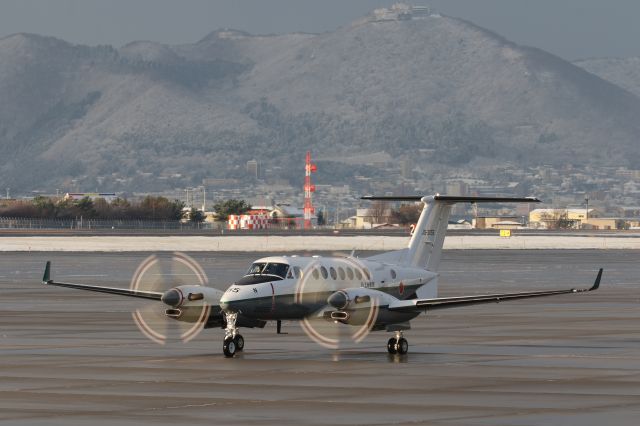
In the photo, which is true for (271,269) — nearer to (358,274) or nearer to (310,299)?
(310,299)

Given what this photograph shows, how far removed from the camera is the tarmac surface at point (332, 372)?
2784 cm

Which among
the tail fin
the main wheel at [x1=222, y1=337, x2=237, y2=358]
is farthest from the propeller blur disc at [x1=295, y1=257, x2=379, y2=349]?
the tail fin

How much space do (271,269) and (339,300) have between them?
2.22 meters

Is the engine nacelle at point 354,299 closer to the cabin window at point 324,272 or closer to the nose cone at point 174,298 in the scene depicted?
the cabin window at point 324,272

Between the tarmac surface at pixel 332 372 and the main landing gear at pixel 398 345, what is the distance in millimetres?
358

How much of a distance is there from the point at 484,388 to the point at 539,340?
13.4 m

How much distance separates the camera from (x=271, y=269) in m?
38.7

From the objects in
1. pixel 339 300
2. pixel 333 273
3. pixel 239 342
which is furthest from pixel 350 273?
pixel 239 342

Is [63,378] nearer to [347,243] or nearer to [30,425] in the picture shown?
[30,425]

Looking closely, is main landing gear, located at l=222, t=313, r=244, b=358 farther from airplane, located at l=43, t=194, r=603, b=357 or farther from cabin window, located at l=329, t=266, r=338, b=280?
cabin window, located at l=329, t=266, r=338, b=280

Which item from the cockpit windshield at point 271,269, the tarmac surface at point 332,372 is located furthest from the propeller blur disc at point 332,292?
the tarmac surface at point 332,372

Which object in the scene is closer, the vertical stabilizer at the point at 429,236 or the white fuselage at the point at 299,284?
the white fuselage at the point at 299,284

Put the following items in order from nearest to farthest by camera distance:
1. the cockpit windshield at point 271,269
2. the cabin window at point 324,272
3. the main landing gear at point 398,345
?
the cockpit windshield at point 271,269 < the main landing gear at point 398,345 < the cabin window at point 324,272

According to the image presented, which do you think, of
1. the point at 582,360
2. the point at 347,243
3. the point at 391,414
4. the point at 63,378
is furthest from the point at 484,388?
the point at 347,243
